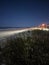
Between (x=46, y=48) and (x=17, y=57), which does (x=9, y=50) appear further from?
(x=46, y=48)

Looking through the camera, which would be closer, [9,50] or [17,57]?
[17,57]

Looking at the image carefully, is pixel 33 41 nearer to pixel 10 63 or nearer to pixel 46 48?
pixel 46 48

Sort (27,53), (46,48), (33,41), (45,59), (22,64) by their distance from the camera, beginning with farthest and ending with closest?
(33,41)
(46,48)
(27,53)
(45,59)
(22,64)

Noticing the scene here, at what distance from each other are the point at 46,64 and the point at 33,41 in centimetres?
312

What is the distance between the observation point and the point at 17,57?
692 cm

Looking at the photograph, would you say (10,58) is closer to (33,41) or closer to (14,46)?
(14,46)

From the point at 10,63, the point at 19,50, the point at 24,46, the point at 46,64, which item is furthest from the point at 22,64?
the point at 24,46

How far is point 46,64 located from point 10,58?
1.44 meters

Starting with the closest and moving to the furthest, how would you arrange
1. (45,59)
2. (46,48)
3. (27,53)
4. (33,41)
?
1. (45,59)
2. (27,53)
3. (46,48)
4. (33,41)

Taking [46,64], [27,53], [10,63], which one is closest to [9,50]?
[27,53]

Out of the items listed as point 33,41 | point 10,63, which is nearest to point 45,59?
point 10,63

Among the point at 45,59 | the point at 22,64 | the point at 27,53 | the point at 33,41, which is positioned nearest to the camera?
the point at 22,64

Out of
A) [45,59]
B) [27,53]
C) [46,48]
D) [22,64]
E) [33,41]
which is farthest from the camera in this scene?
[33,41]

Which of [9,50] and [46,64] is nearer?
[46,64]
